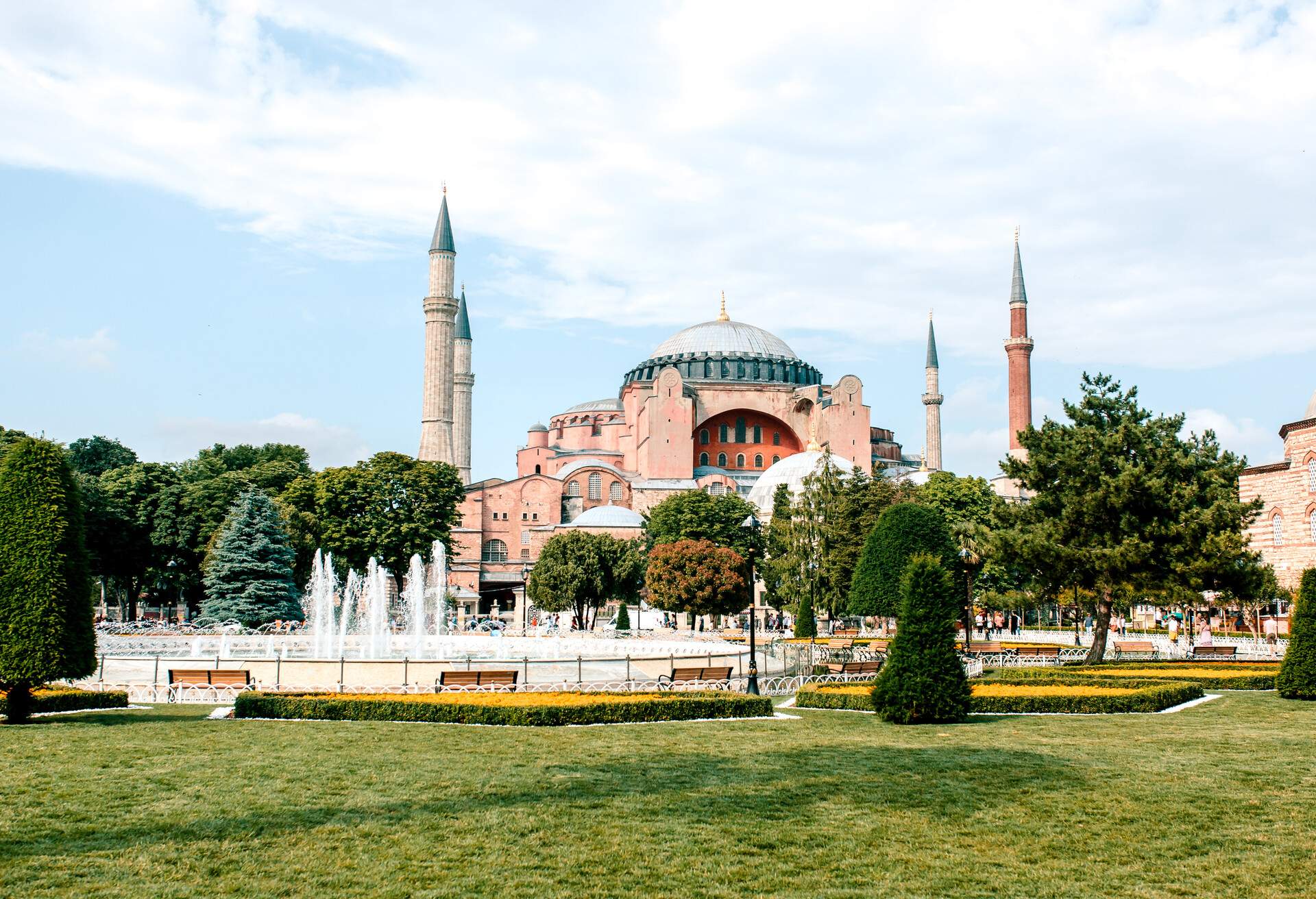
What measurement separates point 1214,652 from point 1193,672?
6.60 meters

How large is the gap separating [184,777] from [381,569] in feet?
89.6

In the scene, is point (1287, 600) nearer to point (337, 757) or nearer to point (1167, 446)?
point (1167, 446)

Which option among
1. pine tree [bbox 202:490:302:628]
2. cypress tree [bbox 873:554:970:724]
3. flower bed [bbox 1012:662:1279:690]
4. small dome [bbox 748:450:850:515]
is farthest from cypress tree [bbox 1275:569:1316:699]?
small dome [bbox 748:450:850:515]

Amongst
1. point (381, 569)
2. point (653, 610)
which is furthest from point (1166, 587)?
point (653, 610)

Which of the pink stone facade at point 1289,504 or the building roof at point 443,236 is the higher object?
the building roof at point 443,236

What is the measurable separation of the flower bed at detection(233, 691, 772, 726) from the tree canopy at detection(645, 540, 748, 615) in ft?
69.8

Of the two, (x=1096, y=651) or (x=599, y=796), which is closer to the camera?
(x=599, y=796)

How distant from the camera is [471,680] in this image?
14.8 metres

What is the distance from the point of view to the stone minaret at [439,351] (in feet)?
170

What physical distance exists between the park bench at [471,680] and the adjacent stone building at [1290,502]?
80.4ft

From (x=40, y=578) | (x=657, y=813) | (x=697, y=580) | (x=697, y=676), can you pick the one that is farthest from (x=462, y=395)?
(x=657, y=813)

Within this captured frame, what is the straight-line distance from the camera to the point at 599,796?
7938 mm

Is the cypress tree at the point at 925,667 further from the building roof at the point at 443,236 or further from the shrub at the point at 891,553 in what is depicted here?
the building roof at the point at 443,236

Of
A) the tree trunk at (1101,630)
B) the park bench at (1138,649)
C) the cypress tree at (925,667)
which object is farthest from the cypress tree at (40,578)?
the park bench at (1138,649)
